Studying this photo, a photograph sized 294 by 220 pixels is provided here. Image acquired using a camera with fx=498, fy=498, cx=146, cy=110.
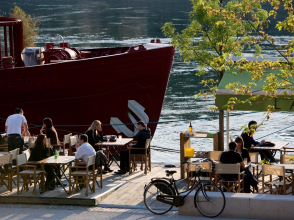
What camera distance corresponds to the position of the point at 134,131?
16359 mm

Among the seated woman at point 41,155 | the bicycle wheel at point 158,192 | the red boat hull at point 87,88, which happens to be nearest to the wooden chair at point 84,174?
the seated woman at point 41,155

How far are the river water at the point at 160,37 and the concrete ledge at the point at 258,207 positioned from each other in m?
2.36

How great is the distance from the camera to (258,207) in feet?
24.6

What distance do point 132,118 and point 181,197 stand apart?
29.6 feet

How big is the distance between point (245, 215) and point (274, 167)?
0.98 metres

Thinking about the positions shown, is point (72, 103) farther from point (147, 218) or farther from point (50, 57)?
point (147, 218)

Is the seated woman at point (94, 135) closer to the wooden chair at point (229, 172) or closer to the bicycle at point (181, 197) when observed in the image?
the bicycle at point (181, 197)

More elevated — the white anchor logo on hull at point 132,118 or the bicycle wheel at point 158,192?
the white anchor logo on hull at point 132,118

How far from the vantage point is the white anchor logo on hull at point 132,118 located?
16406 millimetres

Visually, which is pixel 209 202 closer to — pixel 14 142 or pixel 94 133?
pixel 94 133

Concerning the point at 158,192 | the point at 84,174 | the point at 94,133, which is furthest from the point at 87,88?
the point at 158,192

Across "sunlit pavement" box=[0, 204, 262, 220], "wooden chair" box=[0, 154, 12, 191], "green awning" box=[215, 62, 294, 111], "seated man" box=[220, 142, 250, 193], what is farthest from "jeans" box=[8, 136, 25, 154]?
"seated man" box=[220, 142, 250, 193]

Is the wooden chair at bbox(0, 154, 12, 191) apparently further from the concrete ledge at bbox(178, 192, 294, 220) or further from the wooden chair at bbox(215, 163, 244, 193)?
the concrete ledge at bbox(178, 192, 294, 220)

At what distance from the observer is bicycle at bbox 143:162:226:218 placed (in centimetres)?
757
